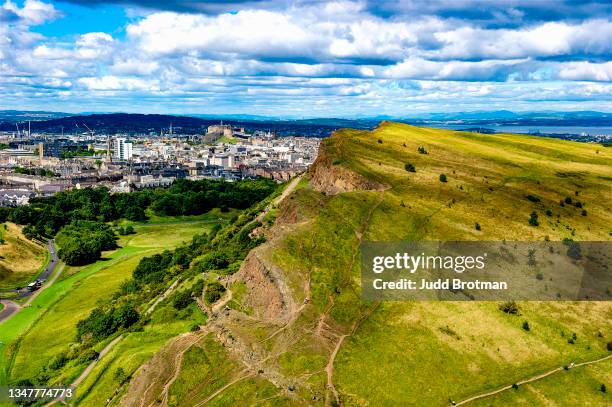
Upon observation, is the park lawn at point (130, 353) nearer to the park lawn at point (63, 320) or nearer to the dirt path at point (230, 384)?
the dirt path at point (230, 384)

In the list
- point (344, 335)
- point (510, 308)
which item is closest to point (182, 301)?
point (344, 335)

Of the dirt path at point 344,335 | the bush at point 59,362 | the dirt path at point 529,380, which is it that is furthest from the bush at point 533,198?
the bush at point 59,362

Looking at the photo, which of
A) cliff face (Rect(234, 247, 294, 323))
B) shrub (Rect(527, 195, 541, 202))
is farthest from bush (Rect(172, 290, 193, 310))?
shrub (Rect(527, 195, 541, 202))

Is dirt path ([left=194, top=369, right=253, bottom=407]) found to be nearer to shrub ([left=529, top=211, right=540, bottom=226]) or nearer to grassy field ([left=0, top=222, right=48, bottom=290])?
shrub ([left=529, top=211, right=540, bottom=226])

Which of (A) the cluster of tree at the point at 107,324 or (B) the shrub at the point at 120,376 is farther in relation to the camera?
(A) the cluster of tree at the point at 107,324

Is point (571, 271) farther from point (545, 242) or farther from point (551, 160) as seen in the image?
point (551, 160)

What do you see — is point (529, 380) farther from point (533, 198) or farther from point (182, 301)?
point (533, 198)

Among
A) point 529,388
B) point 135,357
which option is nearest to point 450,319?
point 529,388
